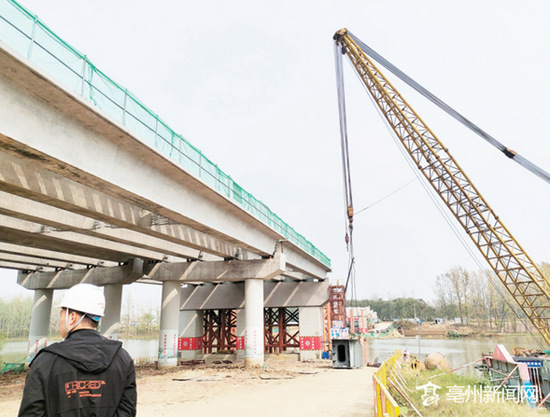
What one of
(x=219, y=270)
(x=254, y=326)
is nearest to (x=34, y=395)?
(x=254, y=326)

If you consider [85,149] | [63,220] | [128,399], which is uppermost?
[85,149]

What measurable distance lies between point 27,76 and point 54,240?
15.5 metres

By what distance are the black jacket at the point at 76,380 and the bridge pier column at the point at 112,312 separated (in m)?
29.1

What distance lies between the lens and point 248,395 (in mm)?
15961

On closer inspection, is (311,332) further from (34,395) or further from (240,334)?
(34,395)

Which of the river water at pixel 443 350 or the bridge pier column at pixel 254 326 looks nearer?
the bridge pier column at pixel 254 326

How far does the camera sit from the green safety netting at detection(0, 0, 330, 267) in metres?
9.48

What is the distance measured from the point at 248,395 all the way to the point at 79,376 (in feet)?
48.4

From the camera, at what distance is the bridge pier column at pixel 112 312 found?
29.4 m

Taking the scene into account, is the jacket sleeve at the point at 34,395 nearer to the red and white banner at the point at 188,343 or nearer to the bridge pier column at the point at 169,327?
the bridge pier column at the point at 169,327

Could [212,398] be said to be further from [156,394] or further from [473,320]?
[473,320]

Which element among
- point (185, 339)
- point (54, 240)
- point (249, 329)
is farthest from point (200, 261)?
point (185, 339)

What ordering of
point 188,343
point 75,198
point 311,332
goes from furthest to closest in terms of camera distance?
point 188,343, point 311,332, point 75,198

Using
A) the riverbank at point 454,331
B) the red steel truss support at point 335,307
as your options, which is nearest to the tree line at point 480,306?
the riverbank at point 454,331
